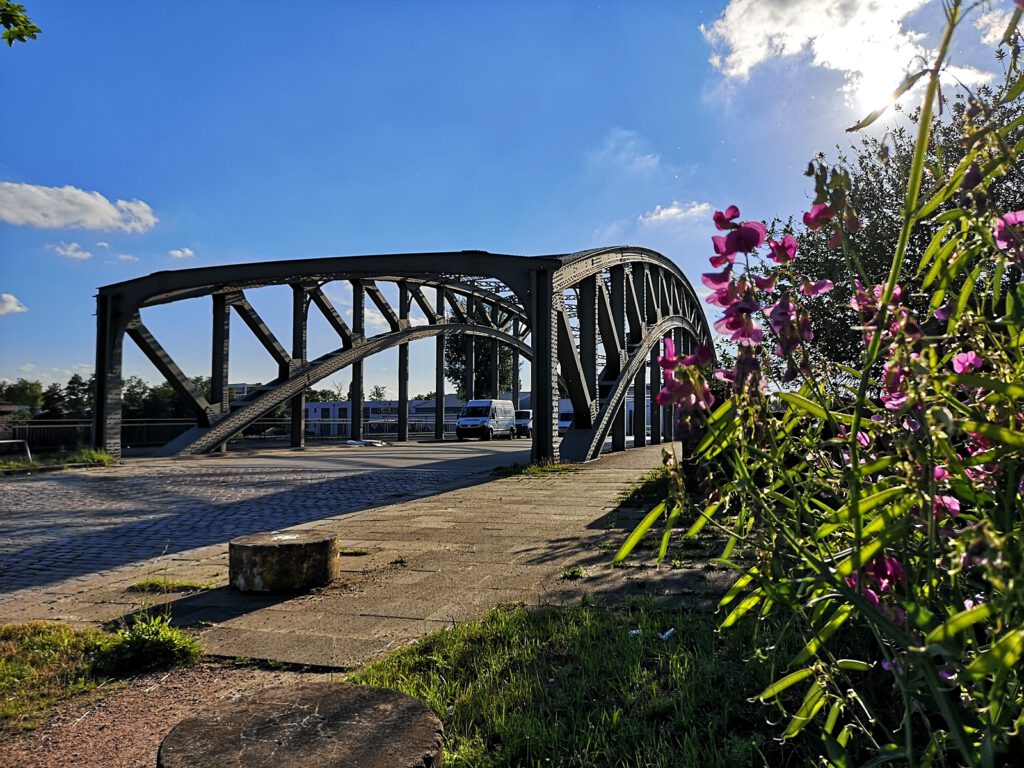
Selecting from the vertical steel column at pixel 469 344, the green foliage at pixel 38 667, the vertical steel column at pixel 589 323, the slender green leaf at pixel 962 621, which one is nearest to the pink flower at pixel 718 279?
the slender green leaf at pixel 962 621

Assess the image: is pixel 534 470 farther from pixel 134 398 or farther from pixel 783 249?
pixel 134 398

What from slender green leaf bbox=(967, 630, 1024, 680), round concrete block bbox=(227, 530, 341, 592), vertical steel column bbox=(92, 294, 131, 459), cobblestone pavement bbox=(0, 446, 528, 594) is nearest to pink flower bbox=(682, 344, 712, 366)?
slender green leaf bbox=(967, 630, 1024, 680)

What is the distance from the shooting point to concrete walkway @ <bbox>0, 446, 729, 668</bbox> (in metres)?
3.83

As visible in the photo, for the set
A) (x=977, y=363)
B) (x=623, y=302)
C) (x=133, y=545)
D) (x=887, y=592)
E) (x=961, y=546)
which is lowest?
(x=133, y=545)

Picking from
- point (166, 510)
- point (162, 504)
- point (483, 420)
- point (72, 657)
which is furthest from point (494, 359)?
point (72, 657)

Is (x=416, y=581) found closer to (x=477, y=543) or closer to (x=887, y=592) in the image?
(x=477, y=543)

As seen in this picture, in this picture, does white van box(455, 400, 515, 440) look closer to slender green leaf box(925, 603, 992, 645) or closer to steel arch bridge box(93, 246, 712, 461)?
steel arch bridge box(93, 246, 712, 461)

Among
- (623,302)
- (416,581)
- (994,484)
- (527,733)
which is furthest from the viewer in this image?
(623,302)

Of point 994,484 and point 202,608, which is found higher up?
point 994,484

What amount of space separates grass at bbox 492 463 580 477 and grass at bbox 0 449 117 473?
32.0 ft

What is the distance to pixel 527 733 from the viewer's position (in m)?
2.29

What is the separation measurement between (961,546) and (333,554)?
459cm

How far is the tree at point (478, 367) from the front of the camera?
61750 mm

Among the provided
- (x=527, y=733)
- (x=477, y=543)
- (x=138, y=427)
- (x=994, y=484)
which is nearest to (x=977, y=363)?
(x=994, y=484)
